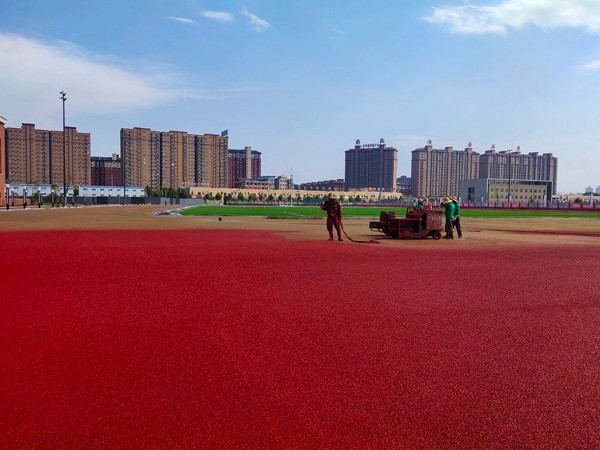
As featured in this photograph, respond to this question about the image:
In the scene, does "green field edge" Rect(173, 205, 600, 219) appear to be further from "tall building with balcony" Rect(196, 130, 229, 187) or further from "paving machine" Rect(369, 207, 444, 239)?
"tall building with balcony" Rect(196, 130, 229, 187)

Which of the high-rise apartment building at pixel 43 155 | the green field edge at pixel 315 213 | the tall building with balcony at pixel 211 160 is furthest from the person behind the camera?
the tall building with balcony at pixel 211 160

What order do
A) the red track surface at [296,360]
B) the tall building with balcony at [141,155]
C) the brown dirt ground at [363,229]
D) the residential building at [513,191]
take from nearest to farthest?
the red track surface at [296,360]
the brown dirt ground at [363,229]
the residential building at [513,191]
the tall building with balcony at [141,155]

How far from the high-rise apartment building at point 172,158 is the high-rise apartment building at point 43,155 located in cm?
1295

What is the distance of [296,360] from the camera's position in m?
4.97

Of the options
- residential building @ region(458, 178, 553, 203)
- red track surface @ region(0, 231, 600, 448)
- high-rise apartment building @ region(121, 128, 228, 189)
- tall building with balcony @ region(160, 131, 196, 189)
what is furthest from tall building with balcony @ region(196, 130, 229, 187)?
red track surface @ region(0, 231, 600, 448)

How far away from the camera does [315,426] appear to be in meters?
3.59

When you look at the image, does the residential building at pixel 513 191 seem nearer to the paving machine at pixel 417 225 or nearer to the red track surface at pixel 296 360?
the paving machine at pixel 417 225

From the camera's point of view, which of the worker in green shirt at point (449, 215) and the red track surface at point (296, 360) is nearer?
the red track surface at point (296, 360)

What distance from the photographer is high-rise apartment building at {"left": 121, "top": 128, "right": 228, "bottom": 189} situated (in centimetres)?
16950

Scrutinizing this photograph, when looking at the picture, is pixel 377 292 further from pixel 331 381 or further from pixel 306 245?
pixel 306 245

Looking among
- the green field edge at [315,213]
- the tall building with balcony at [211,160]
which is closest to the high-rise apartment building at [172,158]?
the tall building with balcony at [211,160]

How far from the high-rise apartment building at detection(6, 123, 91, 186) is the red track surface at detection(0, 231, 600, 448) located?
520ft

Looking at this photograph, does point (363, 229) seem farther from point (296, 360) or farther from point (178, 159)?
point (178, 159)

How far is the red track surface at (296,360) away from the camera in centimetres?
354
